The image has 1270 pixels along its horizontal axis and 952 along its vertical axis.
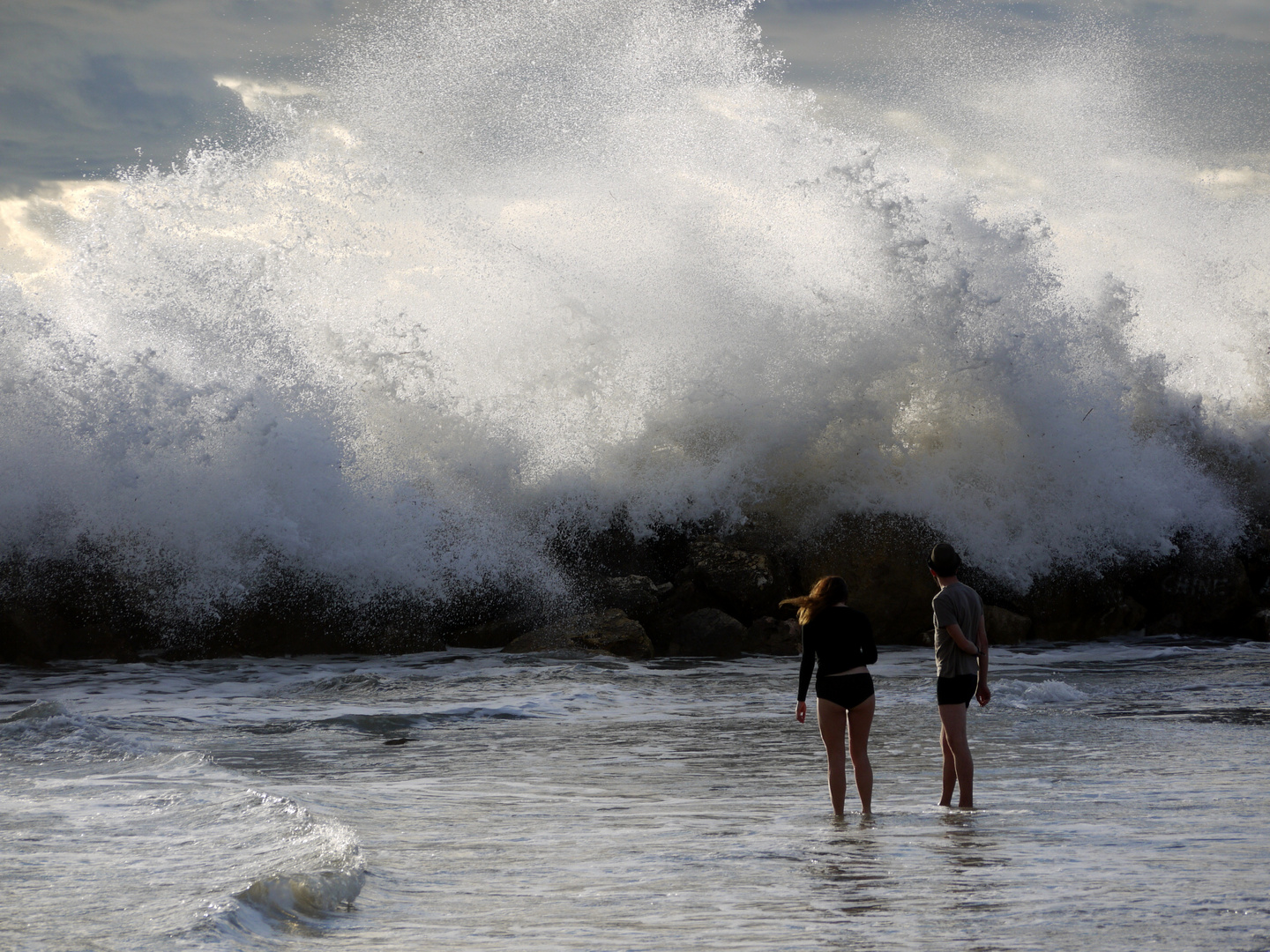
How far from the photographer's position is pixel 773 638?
479 inches

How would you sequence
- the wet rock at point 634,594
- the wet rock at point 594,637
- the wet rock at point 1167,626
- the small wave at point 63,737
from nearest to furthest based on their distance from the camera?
1. the small wave at point 63,737
2. the wet rock at point 594,637
3. the wet rock at point 634,594
4. the wet rock at point 1167,626

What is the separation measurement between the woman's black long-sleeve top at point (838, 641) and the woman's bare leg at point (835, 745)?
0.15 metres

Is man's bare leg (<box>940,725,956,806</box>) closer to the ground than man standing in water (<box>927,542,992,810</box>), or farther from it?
closer to the ground

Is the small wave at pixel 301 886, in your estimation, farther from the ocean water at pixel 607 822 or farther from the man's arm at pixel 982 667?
the man's arm at pixel 982 667

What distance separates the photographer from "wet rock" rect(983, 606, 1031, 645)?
1284cm

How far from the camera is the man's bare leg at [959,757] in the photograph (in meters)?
5.30

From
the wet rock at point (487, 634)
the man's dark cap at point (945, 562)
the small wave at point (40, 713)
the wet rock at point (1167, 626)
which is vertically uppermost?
the man's dark cap at point (945, 562)

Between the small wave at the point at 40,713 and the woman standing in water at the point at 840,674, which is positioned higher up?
the woman standing in water at the point at 840,674

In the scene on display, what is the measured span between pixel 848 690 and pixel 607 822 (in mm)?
1191

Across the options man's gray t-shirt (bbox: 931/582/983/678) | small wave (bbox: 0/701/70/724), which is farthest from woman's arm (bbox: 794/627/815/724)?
small wave (bbox: 0/701/70/724)

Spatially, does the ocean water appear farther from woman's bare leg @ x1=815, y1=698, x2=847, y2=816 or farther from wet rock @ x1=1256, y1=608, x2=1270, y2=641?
wet rock @ x1=1256, y1=608, x2=1270, y2=641

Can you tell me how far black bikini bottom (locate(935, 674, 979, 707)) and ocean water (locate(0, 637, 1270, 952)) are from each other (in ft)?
1.57

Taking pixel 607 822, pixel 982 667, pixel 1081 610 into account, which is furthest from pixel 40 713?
pixel 1081 610

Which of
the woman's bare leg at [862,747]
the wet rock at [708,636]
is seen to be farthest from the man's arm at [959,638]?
the wet rock at [708,636]
